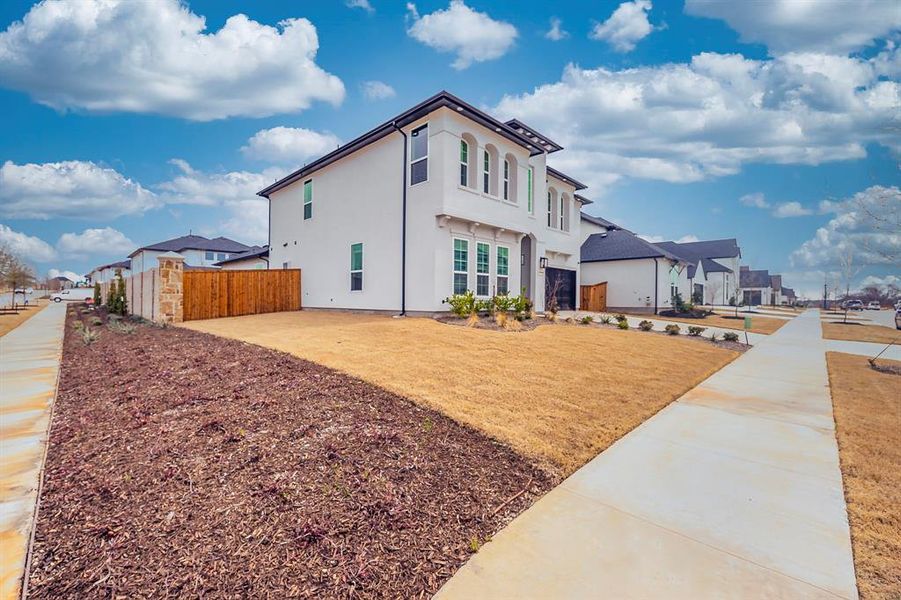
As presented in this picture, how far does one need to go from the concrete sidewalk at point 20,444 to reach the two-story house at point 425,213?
28.2 ft

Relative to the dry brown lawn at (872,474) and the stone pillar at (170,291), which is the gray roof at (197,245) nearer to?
the stone pillar at (170,291)

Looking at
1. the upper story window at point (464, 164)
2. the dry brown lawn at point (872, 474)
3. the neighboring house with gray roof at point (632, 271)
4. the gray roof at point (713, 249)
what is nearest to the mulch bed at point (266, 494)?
the dry brown lawn at point (872, 474)

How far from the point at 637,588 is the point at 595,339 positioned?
8987 mm

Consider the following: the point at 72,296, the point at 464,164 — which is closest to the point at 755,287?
the point at 464,164

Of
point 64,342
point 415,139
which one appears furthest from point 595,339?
point 64,342

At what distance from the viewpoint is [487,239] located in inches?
568

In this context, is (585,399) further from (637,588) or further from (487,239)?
(487,239)

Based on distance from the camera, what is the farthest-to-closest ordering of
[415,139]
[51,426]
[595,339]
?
[415,139] → [595,339] → [51,426]

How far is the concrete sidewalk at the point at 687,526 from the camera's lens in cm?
235

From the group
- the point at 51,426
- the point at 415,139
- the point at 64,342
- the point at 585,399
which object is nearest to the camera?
the point at 51,426

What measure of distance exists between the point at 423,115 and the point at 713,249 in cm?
5329

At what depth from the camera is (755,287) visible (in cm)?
5819

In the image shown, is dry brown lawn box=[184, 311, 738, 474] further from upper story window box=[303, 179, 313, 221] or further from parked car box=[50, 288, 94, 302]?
parked car box=[50, 288, 94, 302]

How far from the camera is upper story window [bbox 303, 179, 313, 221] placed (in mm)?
18269
